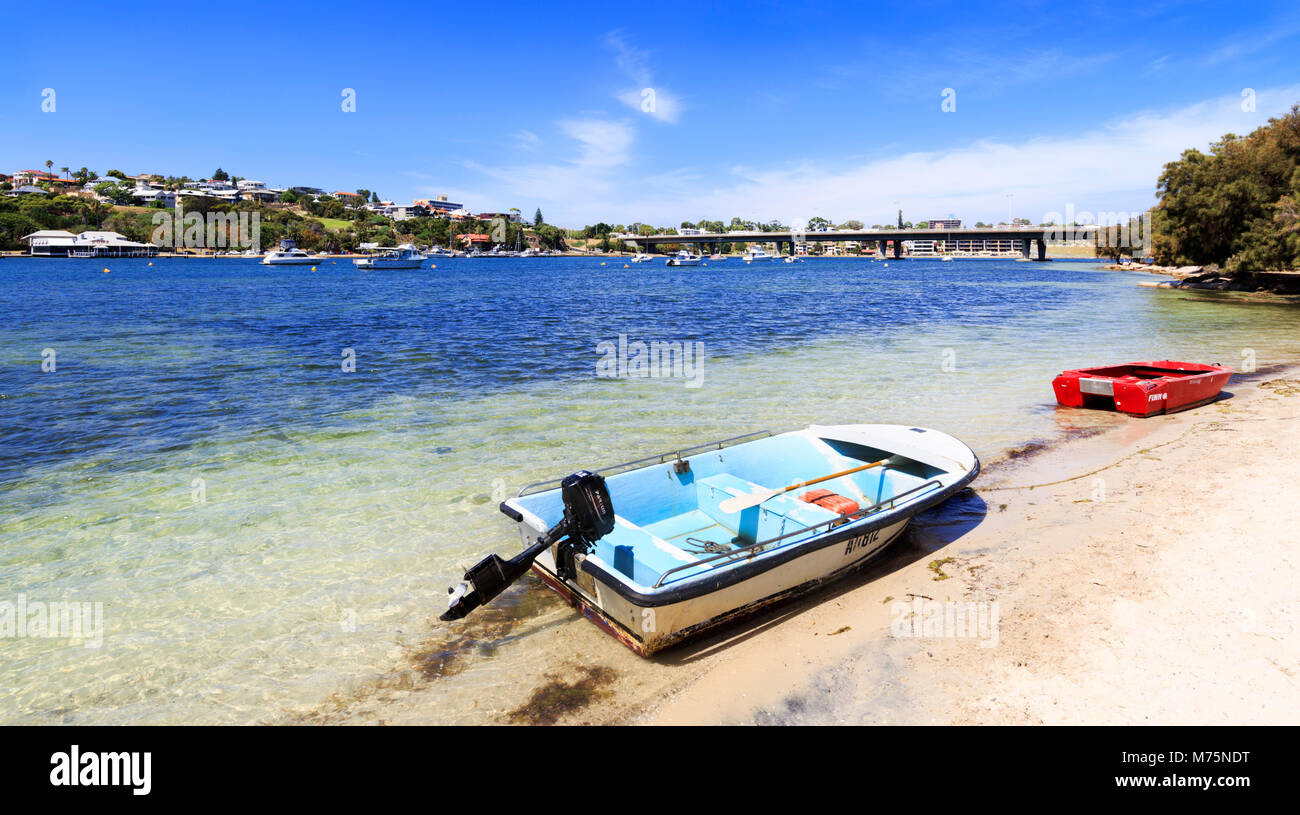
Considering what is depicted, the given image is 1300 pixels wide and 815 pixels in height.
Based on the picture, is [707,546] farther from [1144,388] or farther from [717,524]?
[1144,388]

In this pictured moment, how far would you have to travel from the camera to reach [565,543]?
21.8 ft

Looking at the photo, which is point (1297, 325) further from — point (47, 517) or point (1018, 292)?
point (47, 517)

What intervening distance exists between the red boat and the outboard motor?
15064 mm

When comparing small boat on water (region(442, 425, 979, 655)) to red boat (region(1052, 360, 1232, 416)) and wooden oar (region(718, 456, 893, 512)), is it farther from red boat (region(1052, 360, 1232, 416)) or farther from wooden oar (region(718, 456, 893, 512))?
red boat (region(1052, 360, 1232, 416))

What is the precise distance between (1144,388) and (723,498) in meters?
12.7

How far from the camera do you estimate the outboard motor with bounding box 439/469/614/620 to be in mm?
6152

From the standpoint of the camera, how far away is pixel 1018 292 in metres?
67.9

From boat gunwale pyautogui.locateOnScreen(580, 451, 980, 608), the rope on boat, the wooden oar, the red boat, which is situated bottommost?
the rope on boat

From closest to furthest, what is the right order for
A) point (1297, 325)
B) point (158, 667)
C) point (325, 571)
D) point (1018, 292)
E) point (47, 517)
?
point (158, 667)
point (325, 571)
point (47, 517)
point (1297, 325)
point (1018, 292)

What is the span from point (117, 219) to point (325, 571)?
776ft

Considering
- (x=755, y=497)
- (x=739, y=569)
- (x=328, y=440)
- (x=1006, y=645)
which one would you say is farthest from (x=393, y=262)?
(x=1006, y=645)

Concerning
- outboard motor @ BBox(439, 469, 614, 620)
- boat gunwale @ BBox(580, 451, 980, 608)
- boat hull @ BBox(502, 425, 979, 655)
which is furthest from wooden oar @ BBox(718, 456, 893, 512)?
outboard motor @ BBox(439, 469, 614, 620)

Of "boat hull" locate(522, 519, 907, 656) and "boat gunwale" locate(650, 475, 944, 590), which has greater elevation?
"boat gunwale" locate(650, 475, 944, 590)
